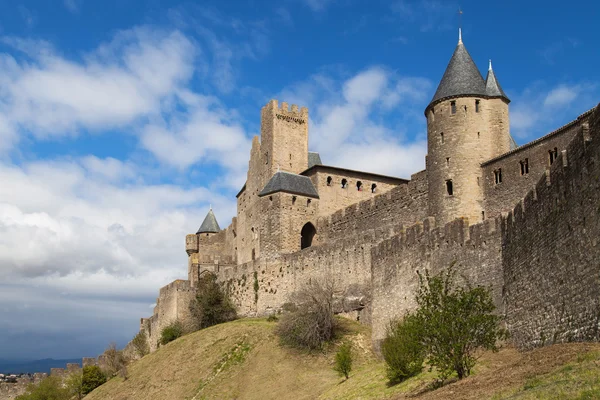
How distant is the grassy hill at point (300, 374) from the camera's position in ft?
52.6

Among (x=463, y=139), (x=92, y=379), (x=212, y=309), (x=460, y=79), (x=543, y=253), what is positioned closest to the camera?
(x=543, y=253)

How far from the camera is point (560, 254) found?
787 inches

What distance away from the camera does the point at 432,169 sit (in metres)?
39.2

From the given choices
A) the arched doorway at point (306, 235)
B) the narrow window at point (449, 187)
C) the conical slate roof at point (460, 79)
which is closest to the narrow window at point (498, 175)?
the narrow window at point (449, 187)

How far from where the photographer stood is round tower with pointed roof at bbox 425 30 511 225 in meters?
37.7

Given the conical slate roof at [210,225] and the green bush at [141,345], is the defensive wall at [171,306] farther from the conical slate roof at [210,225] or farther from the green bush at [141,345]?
the conical slate roof at [210,225]

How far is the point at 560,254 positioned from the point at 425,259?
1406 cm

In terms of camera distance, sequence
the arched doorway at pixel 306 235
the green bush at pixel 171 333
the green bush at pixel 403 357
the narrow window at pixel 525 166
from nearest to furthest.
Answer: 1. the green bush at pixel 403 357
2. the narrow window at pixel 525 166
3. the green bush at pixel 171 333
4. the arched doorway at pixel 306 235

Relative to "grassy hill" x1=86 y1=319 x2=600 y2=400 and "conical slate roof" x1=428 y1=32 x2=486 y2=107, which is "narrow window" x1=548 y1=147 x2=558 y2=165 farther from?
"grassy hill" x1=86 y1=319 x2=600 y2=400

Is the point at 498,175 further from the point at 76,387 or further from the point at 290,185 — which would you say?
the point at 76,387

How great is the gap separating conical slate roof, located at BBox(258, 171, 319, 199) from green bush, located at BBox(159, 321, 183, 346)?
437 inches

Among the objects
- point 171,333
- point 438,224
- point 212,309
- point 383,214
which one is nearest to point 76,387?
point 171,333

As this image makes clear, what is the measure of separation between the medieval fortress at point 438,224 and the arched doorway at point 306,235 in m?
0.11

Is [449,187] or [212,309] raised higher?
[449,187]
